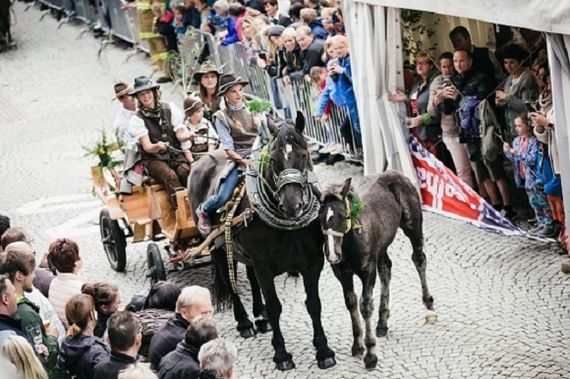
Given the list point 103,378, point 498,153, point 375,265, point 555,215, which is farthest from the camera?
point 498,153

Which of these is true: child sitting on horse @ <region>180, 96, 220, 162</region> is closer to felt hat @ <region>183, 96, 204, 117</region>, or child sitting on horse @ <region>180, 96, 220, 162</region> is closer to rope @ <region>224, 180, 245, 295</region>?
felt hat @ <region>183, 96, 204, 117</region>

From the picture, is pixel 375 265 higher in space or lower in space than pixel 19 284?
lower

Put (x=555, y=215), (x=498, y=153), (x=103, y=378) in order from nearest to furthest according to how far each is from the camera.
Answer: (x=103, y=378) → (x=555, y=215) → (x=498, y=153)

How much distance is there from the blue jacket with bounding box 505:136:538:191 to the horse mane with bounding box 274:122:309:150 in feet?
11.8

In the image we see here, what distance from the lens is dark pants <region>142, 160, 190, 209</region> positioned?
1266 cm

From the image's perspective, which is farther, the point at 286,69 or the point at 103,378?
the point at 286,69

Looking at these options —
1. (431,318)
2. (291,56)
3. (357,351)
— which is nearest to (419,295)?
(431,318)

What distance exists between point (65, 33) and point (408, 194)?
2369cm

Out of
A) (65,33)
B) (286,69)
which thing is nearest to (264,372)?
(286,69)

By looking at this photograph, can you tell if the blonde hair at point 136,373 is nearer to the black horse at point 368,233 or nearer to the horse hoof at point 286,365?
the black horse at point 368,233

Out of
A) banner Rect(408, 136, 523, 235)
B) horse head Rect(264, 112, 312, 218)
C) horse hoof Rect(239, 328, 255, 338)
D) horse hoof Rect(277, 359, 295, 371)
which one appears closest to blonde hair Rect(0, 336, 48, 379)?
horse head Rect(264, 112, 312, 218)

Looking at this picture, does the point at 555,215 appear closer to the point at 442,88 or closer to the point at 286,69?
the point at 442,88

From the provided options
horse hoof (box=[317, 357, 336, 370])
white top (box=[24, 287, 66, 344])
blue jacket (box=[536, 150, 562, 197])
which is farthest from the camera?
blue jacket (box=[536, 150, 562, 197])

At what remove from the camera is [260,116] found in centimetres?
1141
